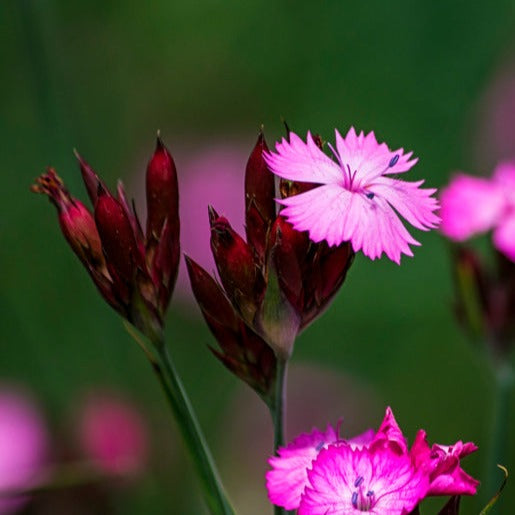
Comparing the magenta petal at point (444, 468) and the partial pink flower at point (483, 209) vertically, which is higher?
the partial pink flower at point (483, 209)

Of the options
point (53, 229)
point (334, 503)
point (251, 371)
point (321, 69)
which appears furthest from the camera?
point (321, 69)

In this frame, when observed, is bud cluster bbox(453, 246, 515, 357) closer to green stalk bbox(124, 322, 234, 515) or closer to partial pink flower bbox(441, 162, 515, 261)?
partial pink flower bbox(441, 162, 515, 261)

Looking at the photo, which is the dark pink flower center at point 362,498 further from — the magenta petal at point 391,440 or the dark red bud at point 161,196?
the dark red bud at point 161,196

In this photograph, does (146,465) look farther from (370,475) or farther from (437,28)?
(437,28)

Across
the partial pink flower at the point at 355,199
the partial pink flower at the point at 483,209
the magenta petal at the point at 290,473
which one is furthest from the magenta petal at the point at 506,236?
the magenta petal at the point at 290,473

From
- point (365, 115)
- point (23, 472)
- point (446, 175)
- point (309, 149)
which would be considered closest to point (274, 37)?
point (365, 115)

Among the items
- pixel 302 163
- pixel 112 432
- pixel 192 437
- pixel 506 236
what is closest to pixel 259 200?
pixel 302 163

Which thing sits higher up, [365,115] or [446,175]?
[365,115]
